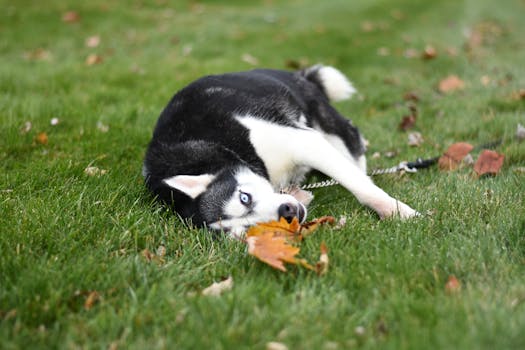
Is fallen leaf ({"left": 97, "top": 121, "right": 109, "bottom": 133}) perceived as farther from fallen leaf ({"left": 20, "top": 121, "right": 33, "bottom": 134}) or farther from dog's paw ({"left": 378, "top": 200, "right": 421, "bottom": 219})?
dog's paw ({"left": 378, "top": 200, "right": 421, "bottom": 219})

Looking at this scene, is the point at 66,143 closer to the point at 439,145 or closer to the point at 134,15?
the point at 439,145

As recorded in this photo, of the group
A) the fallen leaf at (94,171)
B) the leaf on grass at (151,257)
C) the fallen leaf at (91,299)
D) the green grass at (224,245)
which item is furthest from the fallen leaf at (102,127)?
the fallen leaf at (91,299)

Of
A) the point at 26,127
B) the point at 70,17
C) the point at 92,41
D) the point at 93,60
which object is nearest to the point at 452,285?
the point at 26,127

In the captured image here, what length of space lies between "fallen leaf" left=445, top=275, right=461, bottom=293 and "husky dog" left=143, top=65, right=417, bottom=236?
25.9 inches

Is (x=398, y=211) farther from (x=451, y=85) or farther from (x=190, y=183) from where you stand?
(x=451, y=85)

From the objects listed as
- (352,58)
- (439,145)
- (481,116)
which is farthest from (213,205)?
(352,58)

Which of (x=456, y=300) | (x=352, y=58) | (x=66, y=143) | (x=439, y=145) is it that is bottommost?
(x=352, y=58)

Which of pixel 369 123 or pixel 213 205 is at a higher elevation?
pixel 213 205

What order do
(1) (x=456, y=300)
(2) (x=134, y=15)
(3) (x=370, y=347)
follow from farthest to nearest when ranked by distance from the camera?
(2) (x=134, y=15)
(1) (x=456, y=300)
(3) (x=370, y=347)

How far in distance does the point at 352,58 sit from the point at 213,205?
5653 mm

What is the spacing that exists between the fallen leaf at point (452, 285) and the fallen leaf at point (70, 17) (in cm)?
856

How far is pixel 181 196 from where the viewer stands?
9.16 feet

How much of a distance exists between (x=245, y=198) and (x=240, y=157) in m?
0.40

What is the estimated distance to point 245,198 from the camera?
8.85 feet
